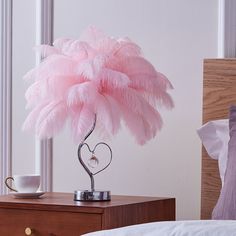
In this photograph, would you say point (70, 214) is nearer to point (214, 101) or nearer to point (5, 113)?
point (214, 101)

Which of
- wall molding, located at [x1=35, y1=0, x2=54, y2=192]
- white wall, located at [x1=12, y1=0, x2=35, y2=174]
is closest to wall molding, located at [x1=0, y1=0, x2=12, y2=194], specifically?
white wall, located at [x1=12, y1=0, x2=35, y2=174]

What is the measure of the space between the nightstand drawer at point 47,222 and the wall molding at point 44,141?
23.2 inches

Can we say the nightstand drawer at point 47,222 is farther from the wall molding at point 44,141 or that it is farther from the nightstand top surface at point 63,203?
the wall molding at point 44,141

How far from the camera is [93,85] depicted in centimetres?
235

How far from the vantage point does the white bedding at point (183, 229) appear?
1555 mm

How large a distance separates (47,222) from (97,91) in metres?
0.47

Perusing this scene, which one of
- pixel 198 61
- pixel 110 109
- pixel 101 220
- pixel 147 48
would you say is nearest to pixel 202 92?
pixel 198 61

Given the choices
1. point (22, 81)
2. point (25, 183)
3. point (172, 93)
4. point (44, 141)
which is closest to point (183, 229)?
point (25, 183)

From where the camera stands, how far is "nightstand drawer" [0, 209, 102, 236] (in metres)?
2.23

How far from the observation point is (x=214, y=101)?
2.62 meters

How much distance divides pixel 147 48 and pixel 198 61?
0.23m

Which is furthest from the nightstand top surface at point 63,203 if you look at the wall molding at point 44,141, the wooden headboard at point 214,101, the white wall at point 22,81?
the white wall at point 22,81

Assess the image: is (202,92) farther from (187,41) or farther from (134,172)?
(134,172)

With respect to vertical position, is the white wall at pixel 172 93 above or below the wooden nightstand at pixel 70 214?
above
